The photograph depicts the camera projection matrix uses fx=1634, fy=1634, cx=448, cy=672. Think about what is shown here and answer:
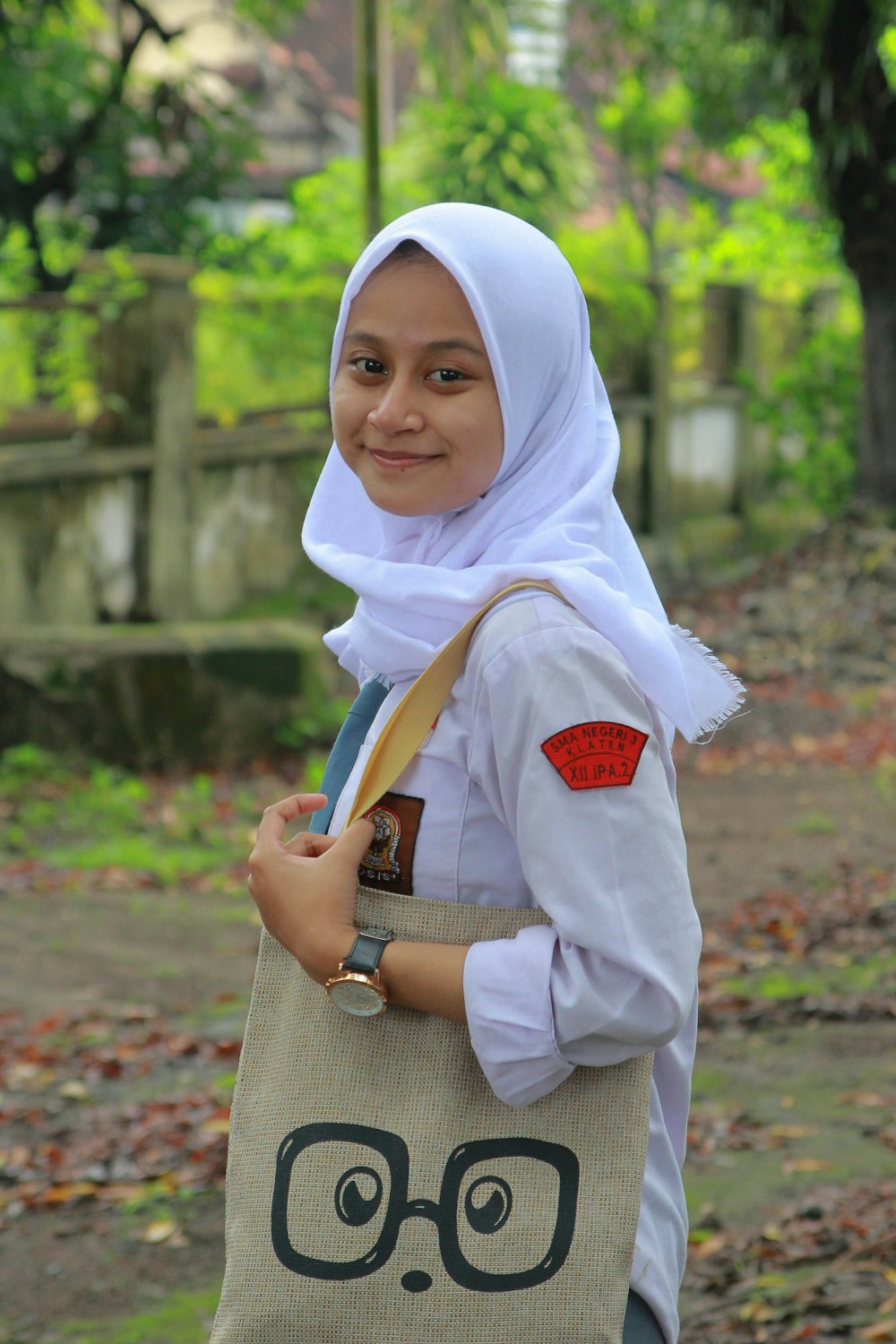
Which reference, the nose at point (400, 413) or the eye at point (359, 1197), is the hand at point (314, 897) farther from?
the nose at point (400, 413)

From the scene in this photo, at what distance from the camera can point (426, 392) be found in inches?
65.6

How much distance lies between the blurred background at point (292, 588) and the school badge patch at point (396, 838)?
6.22 feet

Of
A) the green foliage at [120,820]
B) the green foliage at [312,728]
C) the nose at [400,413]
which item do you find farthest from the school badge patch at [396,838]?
the green foliage at [312,728]

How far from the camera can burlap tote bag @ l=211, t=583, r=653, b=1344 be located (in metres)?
1.51

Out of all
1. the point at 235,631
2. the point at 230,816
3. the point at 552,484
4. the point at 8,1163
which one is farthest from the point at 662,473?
the point at 552,484

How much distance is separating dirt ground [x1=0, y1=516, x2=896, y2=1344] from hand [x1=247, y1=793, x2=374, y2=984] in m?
1.92

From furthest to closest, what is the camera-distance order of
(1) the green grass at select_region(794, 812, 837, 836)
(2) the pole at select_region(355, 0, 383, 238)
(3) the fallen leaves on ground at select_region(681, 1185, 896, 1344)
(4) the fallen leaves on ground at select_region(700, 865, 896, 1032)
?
1. (2) the pole at select_region(355, 0, 383, 238)
2. (1) the green grass at select_region(794, 812, 837, 836)
3. (4) the fallen leaves on ground at select_region(700, 865, 896, 1032)
4. (3) the fallen leaves on ground at select_region(681, 1185, 896, 1344)

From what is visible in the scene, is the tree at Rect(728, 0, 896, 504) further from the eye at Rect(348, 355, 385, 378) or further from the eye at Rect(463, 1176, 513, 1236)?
the eye at Rect(463, 1176, 513, 1236)

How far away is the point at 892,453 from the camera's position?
13.5 meters

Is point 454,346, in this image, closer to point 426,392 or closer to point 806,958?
point 426,392

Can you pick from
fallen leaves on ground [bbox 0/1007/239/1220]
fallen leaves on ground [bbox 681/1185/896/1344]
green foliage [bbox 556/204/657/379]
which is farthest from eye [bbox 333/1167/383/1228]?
green foliage [bbox 556/204/657/379]

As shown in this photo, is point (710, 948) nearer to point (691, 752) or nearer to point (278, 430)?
point (691, 752)

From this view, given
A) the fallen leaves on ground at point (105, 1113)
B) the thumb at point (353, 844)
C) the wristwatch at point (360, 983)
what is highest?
the thumb at point (353, 844)

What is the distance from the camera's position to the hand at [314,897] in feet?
5.14
